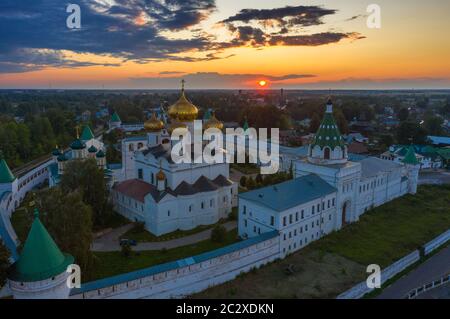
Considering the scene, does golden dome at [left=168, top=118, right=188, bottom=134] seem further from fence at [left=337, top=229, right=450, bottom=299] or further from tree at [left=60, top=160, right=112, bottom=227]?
fence at [left=337, top=229, right=450, bottom=299]

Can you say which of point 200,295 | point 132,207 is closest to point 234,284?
point 200,295

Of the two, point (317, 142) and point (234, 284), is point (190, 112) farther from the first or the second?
point (234, 284)

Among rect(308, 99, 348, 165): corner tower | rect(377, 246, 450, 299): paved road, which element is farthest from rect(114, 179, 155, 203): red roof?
rect(377, 246, 450, 299): paved road

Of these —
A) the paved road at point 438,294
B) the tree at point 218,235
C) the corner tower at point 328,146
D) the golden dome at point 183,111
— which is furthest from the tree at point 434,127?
the tree at point 218,235

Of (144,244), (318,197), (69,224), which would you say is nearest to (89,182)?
(144,244)

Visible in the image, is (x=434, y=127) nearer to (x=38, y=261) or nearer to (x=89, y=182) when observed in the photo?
(x=89, y=182)

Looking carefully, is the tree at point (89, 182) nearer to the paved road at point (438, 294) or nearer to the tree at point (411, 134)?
the paved road at point (438, 294)
